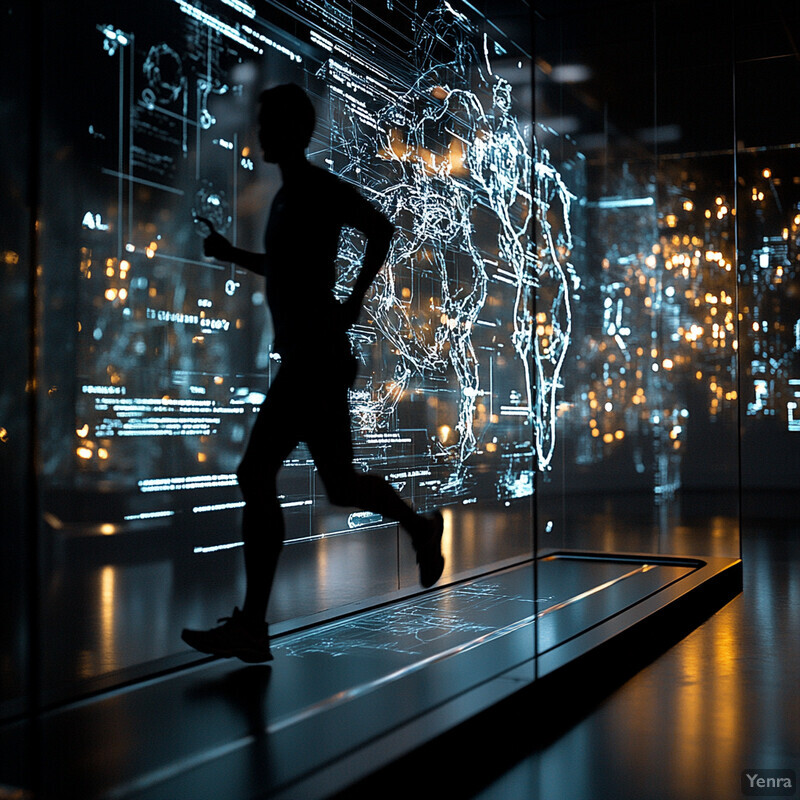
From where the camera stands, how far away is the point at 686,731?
2.33 meters

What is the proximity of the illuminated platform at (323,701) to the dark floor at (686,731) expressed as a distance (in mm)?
147

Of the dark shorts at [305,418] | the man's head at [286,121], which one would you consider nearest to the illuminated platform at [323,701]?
the dark shorts at [305,418]

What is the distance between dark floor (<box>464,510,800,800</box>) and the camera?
2.00 meters

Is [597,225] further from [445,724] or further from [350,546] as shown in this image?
[445,724]

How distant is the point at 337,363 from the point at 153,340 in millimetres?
447

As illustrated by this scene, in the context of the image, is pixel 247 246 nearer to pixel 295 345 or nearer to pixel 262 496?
pixel 295 345

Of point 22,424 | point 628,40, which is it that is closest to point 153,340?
point 22,424

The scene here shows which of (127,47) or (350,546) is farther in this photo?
(350,546)

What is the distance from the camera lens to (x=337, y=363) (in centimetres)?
245

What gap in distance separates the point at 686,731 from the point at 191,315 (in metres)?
1.56

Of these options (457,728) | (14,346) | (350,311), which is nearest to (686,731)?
(457,728)

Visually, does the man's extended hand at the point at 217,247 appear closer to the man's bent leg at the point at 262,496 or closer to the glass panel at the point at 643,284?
the man's bent leg at the point at 262,496

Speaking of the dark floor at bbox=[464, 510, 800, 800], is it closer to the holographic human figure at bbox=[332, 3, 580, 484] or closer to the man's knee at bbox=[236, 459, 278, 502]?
the man's knee at bbox=[236, 459, 278, 502]

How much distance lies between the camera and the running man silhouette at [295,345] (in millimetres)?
2381
